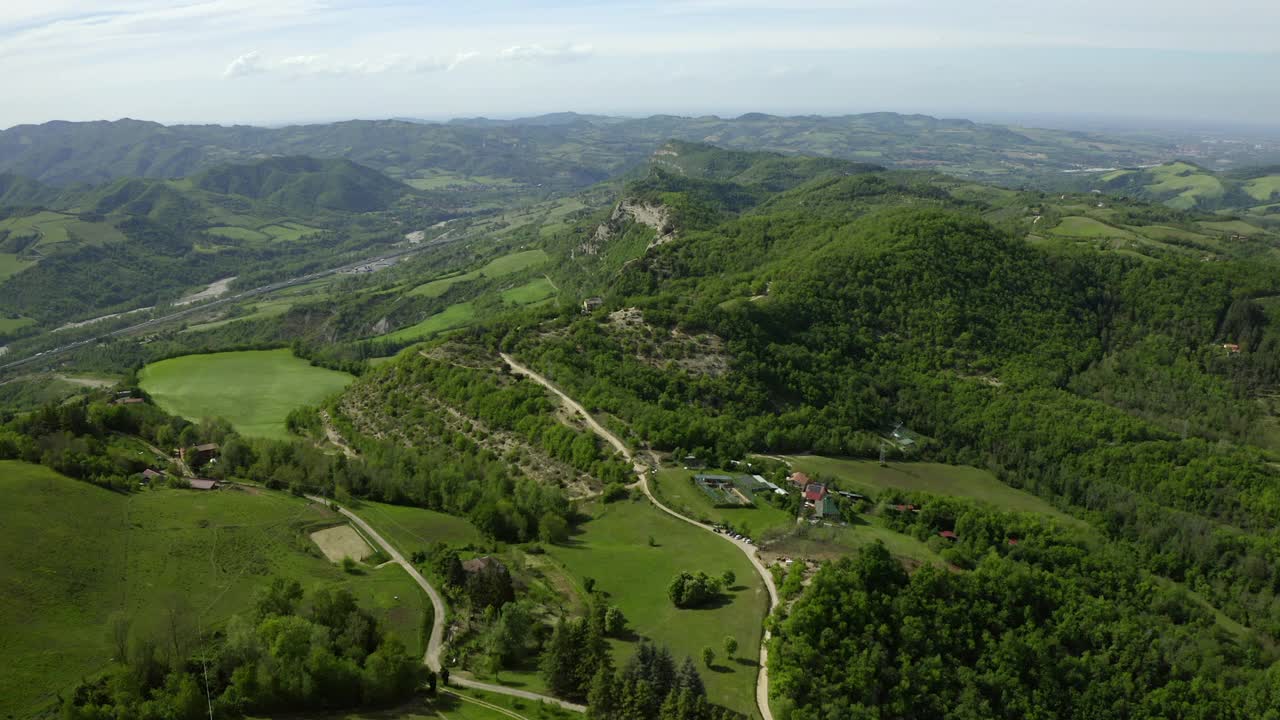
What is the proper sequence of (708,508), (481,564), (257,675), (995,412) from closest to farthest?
(257,675) → (481,564) → (708,508) → (995,412)

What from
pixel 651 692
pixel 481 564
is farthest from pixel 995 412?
pixel 651 692

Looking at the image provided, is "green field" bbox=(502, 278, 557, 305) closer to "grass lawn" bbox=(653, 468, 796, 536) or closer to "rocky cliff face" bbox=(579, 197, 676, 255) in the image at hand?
"rocky cliff face" bbox=(579, 197, 676, 255)

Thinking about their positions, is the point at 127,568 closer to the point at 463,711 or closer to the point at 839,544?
the point at 463,711

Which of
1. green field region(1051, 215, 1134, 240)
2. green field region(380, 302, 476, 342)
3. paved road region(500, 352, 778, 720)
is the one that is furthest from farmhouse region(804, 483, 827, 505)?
green field region(1051, 215, 1134, 240)

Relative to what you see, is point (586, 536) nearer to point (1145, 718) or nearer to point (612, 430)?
point (612, 430)

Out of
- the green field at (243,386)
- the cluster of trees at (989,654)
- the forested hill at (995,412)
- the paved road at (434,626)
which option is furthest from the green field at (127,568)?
the green field at (243,386)
